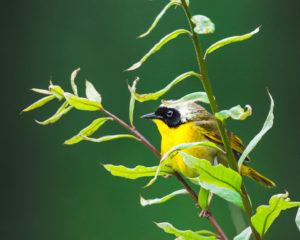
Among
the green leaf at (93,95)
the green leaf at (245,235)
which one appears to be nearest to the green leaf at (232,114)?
the green leaf at (245,235)

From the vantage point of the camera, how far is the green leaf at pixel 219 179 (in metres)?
0.66

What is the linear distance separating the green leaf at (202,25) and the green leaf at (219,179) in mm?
151

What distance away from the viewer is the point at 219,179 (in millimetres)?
667

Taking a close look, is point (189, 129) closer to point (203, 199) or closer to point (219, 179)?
point (203, 199)

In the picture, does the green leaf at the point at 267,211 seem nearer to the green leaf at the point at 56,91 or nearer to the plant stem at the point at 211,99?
the plant stem at the point at 211,99

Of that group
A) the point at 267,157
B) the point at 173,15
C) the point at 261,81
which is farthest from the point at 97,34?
the point at 267,157

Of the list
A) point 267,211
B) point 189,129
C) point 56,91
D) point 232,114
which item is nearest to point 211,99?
point 232,114

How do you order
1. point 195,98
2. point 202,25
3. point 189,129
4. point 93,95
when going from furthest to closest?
1. point 189,129
2. point 93,95
3. point 195,98
4. point 202,25

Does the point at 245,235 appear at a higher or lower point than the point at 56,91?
lower

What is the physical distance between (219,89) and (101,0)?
1363 mm

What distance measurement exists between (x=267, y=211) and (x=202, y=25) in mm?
248

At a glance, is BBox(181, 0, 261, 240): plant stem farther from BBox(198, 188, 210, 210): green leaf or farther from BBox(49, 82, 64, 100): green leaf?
BBox(49, 82, 64, 100): green leaf

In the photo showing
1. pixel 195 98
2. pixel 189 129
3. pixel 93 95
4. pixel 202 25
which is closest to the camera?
pixel 202 25

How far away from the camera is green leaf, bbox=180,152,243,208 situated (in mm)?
661
